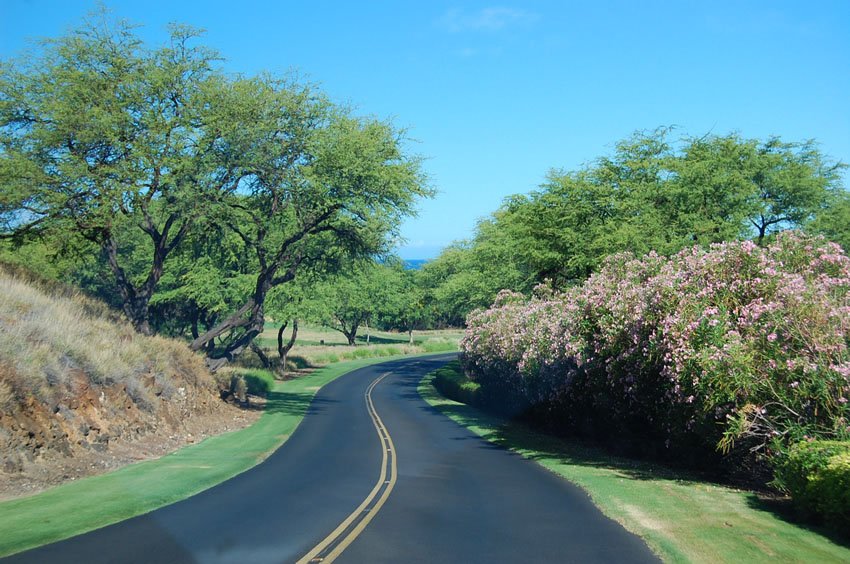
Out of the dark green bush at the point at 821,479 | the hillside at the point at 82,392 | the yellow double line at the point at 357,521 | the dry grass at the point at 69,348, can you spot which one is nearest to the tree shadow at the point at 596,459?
the dark green bush at the point at 821,479

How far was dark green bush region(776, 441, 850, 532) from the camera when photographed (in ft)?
32.6

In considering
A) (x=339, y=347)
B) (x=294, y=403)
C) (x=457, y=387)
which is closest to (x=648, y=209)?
(x=457, y=387)

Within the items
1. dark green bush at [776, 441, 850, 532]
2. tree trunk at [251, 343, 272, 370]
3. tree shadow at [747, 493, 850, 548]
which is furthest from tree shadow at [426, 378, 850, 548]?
tree trunk at [251, 343, 272, 370]

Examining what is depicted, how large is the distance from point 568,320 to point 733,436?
26.3 ft

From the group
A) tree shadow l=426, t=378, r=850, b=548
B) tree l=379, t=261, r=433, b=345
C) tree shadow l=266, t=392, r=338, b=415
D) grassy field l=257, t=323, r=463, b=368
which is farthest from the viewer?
tree l=379, t=261, r=433, b=345

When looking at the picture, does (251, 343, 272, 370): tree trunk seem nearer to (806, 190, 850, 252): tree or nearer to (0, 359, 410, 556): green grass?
(0, 359, 410, 556): green grass

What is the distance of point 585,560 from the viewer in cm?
890

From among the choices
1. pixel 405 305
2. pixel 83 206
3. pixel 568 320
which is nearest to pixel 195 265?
pixel 83 206

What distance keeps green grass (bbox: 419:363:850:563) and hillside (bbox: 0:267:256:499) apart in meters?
11.2

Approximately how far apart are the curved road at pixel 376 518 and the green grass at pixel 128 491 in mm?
465

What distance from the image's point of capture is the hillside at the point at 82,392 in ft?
50.2

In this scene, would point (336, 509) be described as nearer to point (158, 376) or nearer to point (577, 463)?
point (577, 463)

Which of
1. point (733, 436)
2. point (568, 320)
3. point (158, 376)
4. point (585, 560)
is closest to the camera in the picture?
point (585, 560)

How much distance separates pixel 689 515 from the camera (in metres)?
11.5
